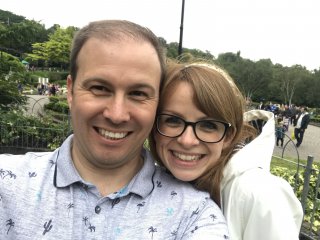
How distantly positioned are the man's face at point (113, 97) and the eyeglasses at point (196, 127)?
8.5 inches

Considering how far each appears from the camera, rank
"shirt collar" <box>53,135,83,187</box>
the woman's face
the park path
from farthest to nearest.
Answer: the park path → the woman's face → "shirt collar" <box>53,135,83,187</box>

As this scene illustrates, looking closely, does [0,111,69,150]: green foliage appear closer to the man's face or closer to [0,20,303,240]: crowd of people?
[0,20,303,240]: crowd of people

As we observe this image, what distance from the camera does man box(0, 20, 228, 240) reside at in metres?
1.37

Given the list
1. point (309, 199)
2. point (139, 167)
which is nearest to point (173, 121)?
point (139, 167)

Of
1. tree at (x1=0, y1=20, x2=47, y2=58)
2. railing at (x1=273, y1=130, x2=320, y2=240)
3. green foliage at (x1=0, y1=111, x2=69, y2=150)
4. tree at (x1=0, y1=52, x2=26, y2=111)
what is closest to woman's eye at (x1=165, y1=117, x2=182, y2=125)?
railing at (x1=273, y1=130, x2=320, y2=240)

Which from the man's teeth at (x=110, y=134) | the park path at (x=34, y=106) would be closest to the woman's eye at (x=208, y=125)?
the man's teeth at (x=110, y=134)

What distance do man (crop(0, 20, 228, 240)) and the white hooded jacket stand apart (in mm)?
142

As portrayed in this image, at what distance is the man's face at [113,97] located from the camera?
4.54ft

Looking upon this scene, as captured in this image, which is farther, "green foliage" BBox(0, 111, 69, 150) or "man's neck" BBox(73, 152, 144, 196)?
"green foliage" BBox(0, 111, 69, 150)

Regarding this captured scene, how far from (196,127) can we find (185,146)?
11 cm

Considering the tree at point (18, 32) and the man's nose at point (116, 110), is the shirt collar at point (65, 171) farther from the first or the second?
the tree at point (18, 32)

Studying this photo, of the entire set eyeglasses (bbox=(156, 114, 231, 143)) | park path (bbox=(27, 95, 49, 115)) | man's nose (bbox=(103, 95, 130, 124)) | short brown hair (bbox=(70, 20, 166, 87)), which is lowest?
park path (bbox=(27, 95, 49, 115))

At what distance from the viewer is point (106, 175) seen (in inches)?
61.6

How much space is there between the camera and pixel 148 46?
1464mm
